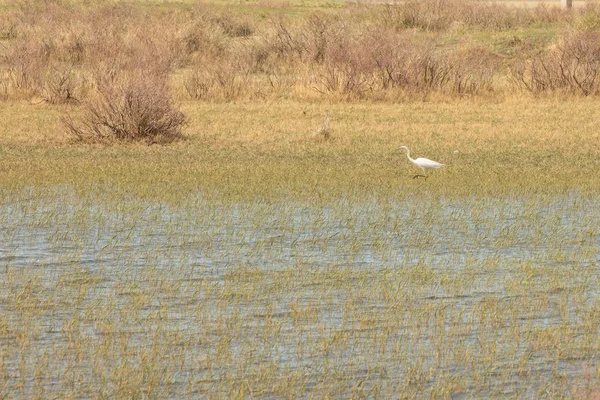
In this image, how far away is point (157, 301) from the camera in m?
9.46

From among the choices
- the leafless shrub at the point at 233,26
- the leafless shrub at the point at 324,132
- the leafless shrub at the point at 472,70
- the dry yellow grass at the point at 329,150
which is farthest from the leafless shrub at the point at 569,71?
the leafless shrub at the point at 233,26

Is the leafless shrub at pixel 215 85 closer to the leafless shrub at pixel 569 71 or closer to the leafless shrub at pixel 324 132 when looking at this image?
the leafless shrub at pixel 569 71

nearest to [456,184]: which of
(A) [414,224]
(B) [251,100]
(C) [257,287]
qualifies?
(A) [414,224]

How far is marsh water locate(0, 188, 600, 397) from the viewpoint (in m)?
7.68

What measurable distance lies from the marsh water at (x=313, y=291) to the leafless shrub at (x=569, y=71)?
12378mm

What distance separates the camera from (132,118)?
1931 cm

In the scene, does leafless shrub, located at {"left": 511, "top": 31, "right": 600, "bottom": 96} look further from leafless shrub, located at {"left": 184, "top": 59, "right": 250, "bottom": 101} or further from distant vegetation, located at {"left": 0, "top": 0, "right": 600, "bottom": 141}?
leafless shrub, located at {"left": 184, "top": 59, "right": 250, "bottom": 101}

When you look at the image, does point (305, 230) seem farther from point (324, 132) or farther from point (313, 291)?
point (324, 132)

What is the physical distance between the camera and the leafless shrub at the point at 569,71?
87.0ft

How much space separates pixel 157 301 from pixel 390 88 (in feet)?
57.5

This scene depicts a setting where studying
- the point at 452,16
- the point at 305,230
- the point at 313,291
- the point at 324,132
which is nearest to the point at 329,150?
the point at 324,132

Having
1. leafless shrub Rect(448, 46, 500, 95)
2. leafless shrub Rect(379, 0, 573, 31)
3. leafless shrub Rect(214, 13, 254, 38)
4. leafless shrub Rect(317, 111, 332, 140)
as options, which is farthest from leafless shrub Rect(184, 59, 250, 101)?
leafless shrub Rect(379, 0, 573, 31)

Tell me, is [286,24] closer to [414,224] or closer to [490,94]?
[490,94]

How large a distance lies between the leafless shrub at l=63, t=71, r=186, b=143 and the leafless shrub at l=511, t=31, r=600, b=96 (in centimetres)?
1014
